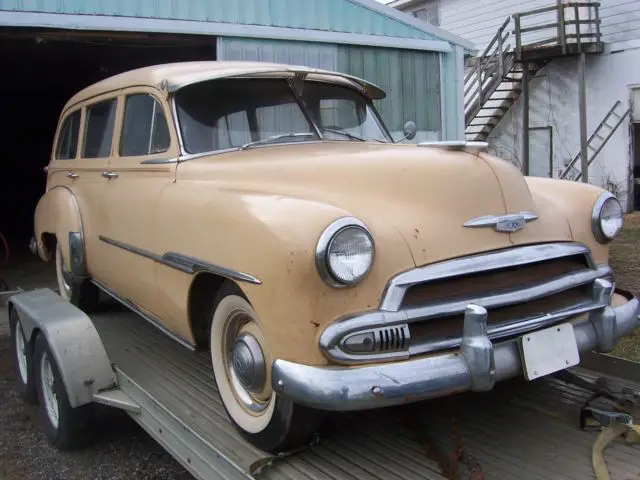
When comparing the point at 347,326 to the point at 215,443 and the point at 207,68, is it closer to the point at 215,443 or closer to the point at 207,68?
the point at 215,443

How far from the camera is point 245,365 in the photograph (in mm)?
2680

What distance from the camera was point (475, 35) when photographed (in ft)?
57.2

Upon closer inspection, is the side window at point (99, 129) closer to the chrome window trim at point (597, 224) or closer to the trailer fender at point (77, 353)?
the trailer fender at point (77, 353)

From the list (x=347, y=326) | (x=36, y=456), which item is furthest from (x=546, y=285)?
(x=36, y=456)

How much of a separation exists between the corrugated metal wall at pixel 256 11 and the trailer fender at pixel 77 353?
14.9 ft

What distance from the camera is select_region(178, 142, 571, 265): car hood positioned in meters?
2.59

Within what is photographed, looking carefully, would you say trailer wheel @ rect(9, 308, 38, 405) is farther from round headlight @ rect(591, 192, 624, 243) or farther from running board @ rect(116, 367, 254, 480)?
round headlight @ rect(591, 192, 624, 243)

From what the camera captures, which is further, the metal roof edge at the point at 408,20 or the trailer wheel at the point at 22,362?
the metal roof edge at the point at 408,20

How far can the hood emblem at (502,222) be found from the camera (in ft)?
8.87

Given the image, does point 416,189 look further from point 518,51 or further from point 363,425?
point 518,51

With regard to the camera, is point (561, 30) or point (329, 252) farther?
point (561, 30)

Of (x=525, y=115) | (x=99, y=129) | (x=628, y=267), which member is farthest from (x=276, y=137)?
(x=525, y=115)

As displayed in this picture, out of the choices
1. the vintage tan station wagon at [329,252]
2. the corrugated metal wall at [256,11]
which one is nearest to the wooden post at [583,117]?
the corrugated metal wall at [256,11]

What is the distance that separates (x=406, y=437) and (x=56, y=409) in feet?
7.21
